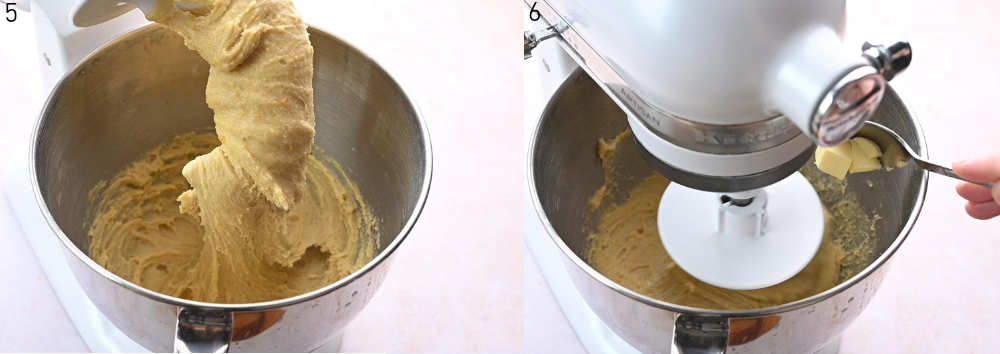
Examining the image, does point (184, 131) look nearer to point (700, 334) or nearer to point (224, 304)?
point (224, 304)

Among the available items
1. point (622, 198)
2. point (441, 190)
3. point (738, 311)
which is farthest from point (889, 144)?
point (441, 190)

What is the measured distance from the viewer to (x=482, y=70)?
6.10ft

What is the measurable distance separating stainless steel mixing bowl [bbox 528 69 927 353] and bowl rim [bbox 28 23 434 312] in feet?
0.44

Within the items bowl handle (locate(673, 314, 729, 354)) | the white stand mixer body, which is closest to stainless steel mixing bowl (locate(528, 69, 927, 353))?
bowl handle (locate(673, 314, 729, 354))

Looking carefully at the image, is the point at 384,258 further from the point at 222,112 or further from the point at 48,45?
the point at 48,45

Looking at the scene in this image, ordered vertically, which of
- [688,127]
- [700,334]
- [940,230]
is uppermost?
[688,127]

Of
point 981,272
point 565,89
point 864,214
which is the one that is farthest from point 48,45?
point 981,272

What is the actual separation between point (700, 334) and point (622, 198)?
18.5 inches

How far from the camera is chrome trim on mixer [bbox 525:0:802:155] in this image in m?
1.00

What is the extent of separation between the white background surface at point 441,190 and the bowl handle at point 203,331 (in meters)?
0.42

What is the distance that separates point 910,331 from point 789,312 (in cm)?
53

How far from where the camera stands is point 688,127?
3.33 ft

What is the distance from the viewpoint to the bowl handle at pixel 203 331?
3.73 feet

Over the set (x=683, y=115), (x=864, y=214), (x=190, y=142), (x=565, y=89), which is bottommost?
(x=864, y=214)
